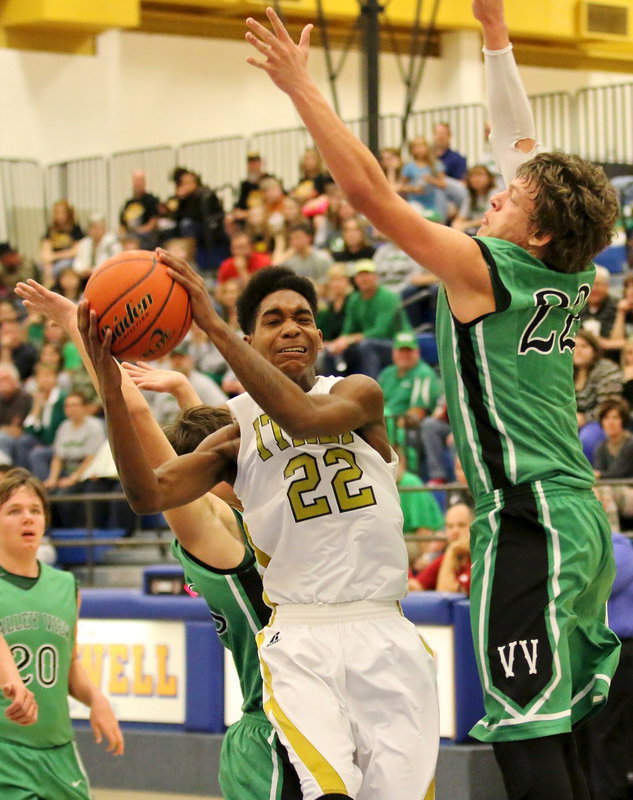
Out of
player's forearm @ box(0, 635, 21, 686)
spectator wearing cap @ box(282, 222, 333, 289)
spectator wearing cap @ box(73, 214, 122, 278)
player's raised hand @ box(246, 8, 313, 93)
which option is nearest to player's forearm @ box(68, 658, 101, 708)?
player's forearm @ box(0, 635, 21, 686)

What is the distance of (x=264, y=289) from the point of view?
4336 millimetres

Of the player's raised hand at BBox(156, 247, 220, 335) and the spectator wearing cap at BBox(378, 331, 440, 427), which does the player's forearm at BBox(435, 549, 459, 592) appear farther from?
the player's raised hand at BBox(156, 247, 220, 335)

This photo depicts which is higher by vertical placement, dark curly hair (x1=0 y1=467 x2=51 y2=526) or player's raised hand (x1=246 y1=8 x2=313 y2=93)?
player's raised hand (x1=246 y1=8 x2=313 y2=93)

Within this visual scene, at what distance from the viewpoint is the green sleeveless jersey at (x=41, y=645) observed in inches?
228

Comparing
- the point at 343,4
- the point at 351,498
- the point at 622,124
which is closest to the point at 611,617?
the point at 351,498

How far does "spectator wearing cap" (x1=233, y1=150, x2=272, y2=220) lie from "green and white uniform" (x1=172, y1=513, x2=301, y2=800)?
11415mm

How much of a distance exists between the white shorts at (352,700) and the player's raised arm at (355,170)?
3.38 feet

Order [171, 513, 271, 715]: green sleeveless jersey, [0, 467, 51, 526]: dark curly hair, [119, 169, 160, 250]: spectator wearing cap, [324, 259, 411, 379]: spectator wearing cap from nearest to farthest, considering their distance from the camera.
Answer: [171, 513, 271, 715]: green sleeveless jersey
[0, 467, 51, 526]: dark curly hair
[324, 259, 411, 379]: spectator wearing cap
[119, 169, 160, 250]: spectator wearing cap

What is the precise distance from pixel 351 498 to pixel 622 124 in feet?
52.7

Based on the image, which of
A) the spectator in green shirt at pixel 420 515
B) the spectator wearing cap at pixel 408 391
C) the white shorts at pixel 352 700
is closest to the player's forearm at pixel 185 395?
the white shorts at pixel 352 700

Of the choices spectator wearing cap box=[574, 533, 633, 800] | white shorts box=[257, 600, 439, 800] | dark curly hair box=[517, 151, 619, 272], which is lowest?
spectator wearing cap box=[574, 533, 633, 800]

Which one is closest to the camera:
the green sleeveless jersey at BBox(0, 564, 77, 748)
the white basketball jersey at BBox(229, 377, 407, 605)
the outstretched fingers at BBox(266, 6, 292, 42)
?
the outstretched fingers at BBox(266, 6, 292, 42)

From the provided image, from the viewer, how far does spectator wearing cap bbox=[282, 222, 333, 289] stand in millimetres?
13305

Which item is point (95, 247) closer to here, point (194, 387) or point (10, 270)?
point (10, 270)
